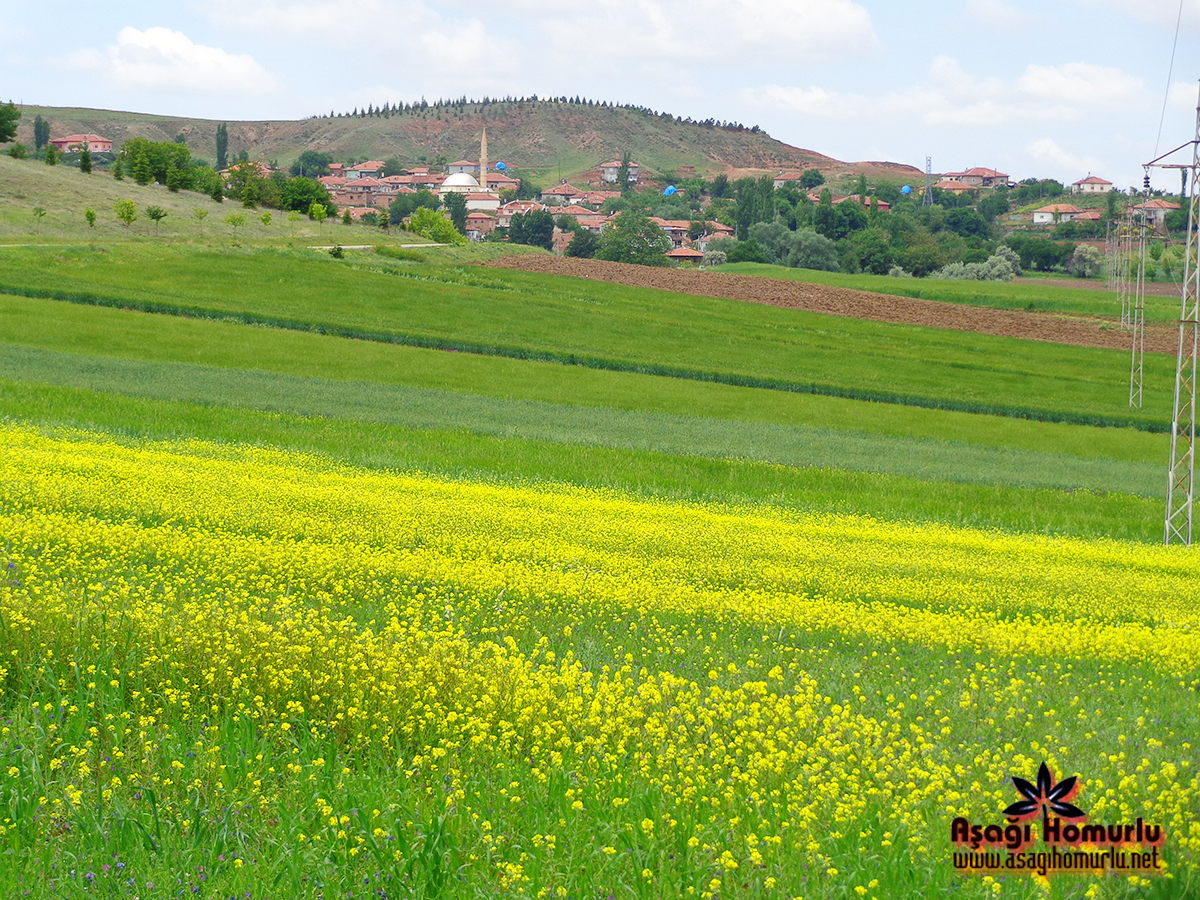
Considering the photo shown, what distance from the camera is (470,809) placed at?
627 cm

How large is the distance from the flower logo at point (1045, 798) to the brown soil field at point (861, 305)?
249 ft

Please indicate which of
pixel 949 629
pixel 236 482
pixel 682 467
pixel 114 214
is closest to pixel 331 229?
pixel 114 214

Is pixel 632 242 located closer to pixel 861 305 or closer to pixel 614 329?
pixel 861 305

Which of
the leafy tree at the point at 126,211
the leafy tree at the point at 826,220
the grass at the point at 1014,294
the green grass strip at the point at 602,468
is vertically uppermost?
the leafy tree at the point at 826,220

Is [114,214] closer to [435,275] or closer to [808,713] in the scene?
[435,275]

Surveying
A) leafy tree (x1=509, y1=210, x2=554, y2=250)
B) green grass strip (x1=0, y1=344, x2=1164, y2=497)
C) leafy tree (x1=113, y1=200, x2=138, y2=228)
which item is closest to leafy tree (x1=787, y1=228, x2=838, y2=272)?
leafy tree (x1=509, y1=210, x2=554, y2=250)

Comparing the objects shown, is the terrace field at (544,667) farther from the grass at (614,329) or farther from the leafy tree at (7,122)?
the leafy tree at (7,122)

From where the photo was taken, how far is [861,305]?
283 ft

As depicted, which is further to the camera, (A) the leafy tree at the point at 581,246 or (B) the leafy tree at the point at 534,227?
(B) the leafy tree at the point at 534,227

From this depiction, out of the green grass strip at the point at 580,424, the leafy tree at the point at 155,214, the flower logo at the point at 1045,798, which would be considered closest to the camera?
the flower logo at the point at 1045,798

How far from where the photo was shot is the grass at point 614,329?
178 ft

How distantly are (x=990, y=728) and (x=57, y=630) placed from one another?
7420 millimetres

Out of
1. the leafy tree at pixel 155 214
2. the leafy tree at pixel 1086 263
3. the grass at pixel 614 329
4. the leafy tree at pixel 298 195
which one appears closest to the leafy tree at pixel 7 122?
the leafy tree at pixel 298 195

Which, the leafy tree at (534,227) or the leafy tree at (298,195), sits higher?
the leafy tree at (534,227)
